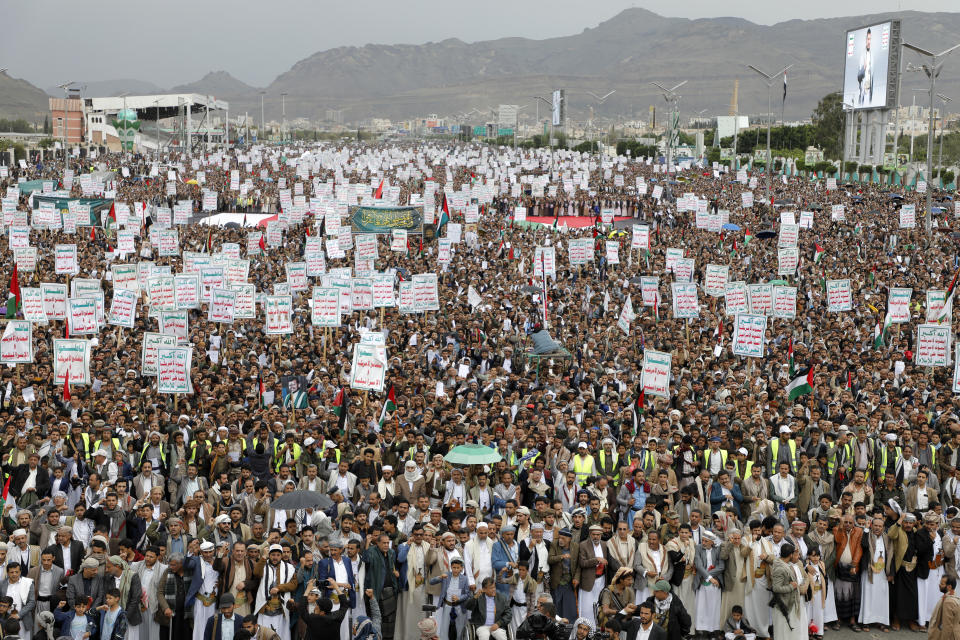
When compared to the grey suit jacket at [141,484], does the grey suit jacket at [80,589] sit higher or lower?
lower

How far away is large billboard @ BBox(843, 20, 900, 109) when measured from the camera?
76.5m

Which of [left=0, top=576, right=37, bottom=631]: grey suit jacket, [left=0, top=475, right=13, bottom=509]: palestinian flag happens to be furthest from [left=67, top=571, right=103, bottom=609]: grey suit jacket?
[left=0, top=475, right=13, bottom=509]: palestinian flag

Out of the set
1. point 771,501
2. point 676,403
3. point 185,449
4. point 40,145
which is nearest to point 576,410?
point 676,403

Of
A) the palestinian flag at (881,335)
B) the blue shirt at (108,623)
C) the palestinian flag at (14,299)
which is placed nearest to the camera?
the blue shirt at (108,623)

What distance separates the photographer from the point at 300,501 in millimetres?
10133

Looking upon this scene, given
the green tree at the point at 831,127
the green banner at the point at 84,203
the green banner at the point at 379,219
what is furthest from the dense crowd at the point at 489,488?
the green tree at the point at 831,127

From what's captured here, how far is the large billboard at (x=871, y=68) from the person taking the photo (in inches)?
3012

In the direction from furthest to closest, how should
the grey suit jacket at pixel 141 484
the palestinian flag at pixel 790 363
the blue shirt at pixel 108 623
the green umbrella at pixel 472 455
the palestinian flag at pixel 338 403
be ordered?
the palestinian flag at pixel 790 363
the palestinian flag at pixel 338 403
the green umbrella at pixel 472 455
the grey suit jacket at pixel 141 484
the blue shirt at pixel 108 623

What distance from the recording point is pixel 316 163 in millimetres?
75250

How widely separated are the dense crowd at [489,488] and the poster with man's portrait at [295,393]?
0.15 ft

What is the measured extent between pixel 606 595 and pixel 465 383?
8.01 m

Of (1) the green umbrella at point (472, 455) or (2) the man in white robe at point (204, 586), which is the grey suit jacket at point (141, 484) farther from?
(1) the green umbrella at point (472, 455)

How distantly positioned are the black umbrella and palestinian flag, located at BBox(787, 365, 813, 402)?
769 cm

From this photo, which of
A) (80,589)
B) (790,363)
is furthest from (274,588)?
(790,363)
